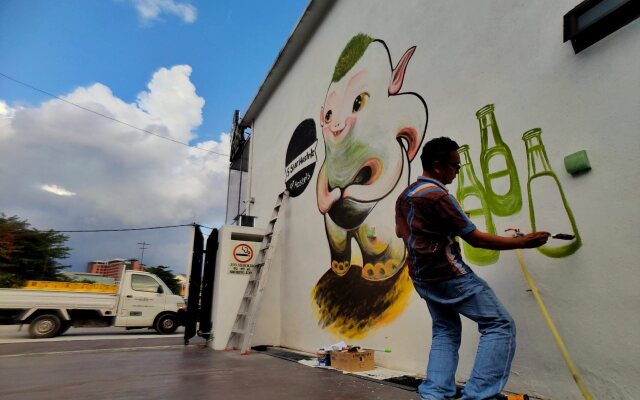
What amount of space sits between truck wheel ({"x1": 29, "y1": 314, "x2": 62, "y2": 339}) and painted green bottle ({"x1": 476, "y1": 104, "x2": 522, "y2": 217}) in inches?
400

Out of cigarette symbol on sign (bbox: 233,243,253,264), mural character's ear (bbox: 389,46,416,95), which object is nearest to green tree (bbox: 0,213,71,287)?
cigarette symbol on sign (bbox: 233,243,253,264)

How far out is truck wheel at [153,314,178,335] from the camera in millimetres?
10227

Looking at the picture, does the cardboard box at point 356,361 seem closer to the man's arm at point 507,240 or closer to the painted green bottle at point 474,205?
the painted green bottle at point 474,205

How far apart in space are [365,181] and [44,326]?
8.86 meters

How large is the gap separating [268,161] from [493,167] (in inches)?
226

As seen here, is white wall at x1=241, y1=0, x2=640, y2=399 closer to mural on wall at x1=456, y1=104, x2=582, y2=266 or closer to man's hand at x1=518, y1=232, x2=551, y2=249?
mural on wall at x1=456, y1=104, x2=582, y2=266

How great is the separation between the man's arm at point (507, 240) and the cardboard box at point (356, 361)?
6.75ft

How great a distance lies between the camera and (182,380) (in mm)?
3164

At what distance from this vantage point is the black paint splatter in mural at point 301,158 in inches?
232

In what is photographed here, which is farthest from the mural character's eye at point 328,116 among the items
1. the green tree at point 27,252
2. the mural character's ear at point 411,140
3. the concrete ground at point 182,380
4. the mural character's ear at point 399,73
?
the green tree at point 27,252

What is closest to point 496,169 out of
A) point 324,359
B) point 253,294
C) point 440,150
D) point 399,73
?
point 440,150

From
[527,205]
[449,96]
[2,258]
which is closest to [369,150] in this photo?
[449,96]

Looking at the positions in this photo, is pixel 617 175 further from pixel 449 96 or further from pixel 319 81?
pixel 319 81

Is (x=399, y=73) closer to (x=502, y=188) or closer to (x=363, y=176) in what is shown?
(x=363, y=176)
